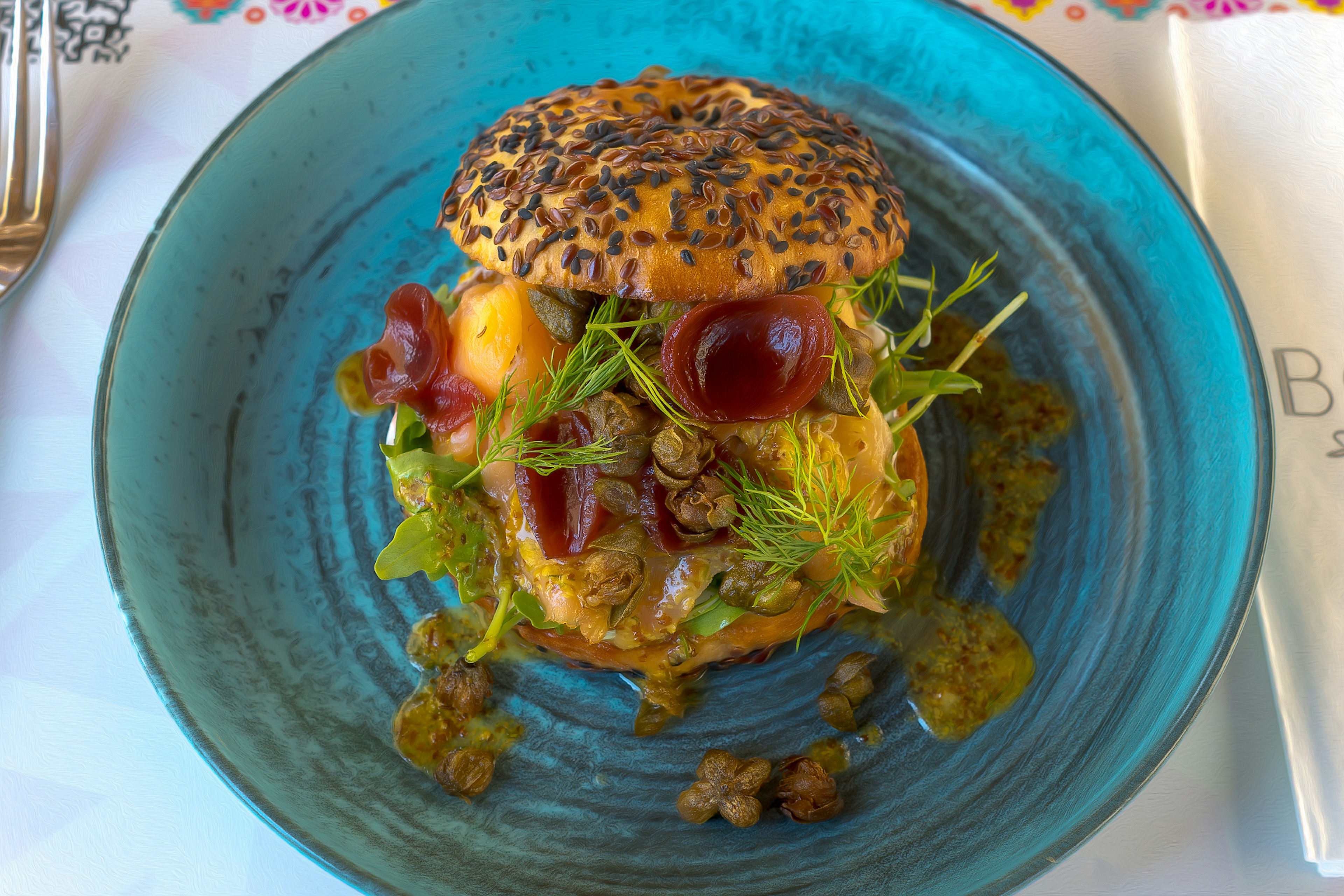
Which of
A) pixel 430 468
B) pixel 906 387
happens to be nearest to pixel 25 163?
pixel 430 468

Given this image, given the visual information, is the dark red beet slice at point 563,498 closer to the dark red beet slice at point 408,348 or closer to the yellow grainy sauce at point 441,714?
the dark red beet slice at point 408,348

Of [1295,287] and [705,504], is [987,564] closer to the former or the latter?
[705,504]

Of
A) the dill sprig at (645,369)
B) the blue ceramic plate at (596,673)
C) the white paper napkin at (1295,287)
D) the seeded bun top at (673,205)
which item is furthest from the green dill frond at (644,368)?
the white paper napkin at (1295,287)

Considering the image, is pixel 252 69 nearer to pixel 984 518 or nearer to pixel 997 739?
pixel 984 518

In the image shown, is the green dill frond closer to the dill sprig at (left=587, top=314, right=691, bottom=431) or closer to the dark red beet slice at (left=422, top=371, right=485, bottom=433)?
the dill sprig at (left=587, top=314, right=691, bottom=431)

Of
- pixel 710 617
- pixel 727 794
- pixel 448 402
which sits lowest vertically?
pixel 727 794

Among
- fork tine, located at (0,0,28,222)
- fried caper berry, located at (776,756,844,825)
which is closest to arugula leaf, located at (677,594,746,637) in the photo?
fried caper berry, located at (776,756,844,825)
